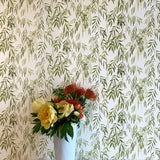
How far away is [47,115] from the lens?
1.34 meters

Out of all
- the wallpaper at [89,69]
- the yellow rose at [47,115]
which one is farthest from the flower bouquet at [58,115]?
the wallpaper at [89,69]

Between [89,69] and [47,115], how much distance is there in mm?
532

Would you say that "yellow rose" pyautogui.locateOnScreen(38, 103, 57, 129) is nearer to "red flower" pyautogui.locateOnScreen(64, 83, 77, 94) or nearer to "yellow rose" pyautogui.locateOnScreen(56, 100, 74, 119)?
"yellow rose" pyautogui.locateOnScreen(56, 100, 74, 119)

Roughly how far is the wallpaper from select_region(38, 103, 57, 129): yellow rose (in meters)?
0.37

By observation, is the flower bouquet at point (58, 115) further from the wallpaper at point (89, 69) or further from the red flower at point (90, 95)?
the wallpaper at point (89, 69)

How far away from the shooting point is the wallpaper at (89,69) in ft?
5.01

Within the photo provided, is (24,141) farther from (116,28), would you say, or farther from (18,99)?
(116,28)

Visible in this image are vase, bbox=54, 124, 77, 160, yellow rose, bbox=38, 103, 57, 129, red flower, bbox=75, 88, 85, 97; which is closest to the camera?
yellow rose, bbox=38, 103, 57, 129

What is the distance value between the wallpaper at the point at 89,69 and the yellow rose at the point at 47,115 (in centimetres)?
37

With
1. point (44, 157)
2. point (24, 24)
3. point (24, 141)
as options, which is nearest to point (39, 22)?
point (24, 24)

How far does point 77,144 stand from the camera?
165 cm

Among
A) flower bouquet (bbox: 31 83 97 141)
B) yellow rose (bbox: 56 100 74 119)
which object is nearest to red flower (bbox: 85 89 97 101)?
flower bouquet (bbox: 31 83 97 141)

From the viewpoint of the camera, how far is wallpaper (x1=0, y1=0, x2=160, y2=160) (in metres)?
1.53

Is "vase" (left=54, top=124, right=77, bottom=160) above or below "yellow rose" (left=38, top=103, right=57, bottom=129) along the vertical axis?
below
